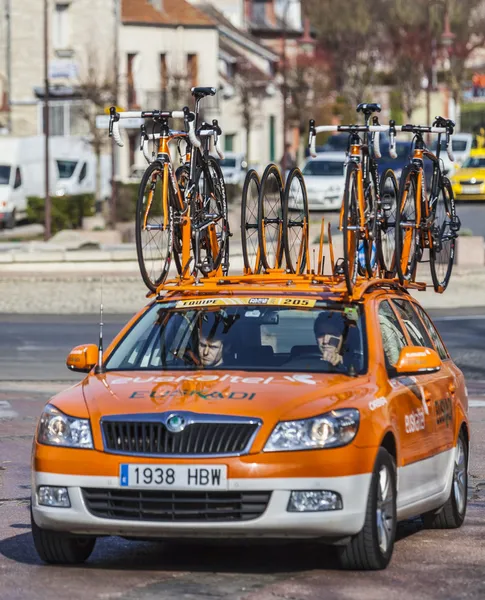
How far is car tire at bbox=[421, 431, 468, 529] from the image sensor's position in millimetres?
10016

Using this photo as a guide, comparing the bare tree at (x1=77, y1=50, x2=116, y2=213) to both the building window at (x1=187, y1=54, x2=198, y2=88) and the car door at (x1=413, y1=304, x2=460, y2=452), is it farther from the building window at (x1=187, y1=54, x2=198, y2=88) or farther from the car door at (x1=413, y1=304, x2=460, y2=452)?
the car door at (x1=413, y1=304, x2=460, y2=452)

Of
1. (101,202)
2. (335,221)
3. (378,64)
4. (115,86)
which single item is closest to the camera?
(335,221)

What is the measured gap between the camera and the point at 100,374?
916cm

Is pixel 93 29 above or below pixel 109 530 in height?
above

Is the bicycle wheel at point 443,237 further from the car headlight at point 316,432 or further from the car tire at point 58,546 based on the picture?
the car tire at point 58,546

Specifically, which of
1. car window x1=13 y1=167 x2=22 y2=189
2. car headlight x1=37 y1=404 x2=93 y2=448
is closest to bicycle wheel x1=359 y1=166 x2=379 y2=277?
car headlight x1=37 y1=404 x2=93 y2=448

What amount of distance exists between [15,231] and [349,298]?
146ft

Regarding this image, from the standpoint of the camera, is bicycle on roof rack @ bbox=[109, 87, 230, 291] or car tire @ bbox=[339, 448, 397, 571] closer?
car tire @ bbox=[339, 448, 397, 571]

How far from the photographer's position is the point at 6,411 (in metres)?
17.4

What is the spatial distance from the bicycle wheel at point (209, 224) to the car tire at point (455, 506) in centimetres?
222

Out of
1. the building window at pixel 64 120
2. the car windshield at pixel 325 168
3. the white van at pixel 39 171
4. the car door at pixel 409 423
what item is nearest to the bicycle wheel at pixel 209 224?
the car door at pixel 409 423

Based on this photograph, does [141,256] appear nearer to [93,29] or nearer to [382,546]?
[382,546]

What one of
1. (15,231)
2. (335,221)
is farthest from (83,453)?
(15,231)

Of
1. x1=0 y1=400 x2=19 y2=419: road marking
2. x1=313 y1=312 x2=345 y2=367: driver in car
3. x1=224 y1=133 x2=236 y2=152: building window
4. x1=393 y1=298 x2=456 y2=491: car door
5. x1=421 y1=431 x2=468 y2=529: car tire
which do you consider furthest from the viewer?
x1=224 y1=133 x2=236 y2=152: building window
